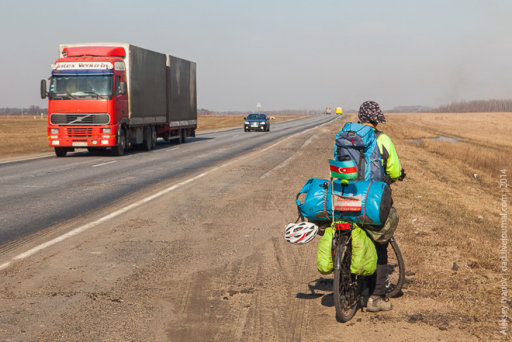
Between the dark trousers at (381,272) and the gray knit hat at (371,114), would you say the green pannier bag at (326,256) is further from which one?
the gray knit hat at (371,114)

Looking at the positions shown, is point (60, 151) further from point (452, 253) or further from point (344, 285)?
point (344, 285)

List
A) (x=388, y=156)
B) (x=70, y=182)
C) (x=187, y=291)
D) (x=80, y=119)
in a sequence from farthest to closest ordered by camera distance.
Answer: (x=80, y=119), (x=70, y=182), (x=187, y=291), (x=388, y=156)

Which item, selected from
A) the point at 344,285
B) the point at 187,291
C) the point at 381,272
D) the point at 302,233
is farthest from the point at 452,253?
the point at 187,291

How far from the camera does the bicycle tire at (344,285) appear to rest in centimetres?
425

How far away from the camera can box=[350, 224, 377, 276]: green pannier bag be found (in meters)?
4.38

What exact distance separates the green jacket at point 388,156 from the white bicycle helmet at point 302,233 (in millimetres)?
897

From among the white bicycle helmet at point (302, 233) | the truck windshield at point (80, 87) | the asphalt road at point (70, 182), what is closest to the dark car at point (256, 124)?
the asphalt road at point (70, 182)

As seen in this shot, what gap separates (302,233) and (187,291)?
149cm

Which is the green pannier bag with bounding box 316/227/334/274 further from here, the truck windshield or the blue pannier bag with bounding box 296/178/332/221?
the truck windshield

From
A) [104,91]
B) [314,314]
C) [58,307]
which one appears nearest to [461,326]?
[314,314]

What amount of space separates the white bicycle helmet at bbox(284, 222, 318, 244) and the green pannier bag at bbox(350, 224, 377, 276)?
364 millimetres

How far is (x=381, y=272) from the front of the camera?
4762mm

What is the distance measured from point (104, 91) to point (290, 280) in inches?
653

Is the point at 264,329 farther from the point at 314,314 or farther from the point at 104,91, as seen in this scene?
the point at 104,91
